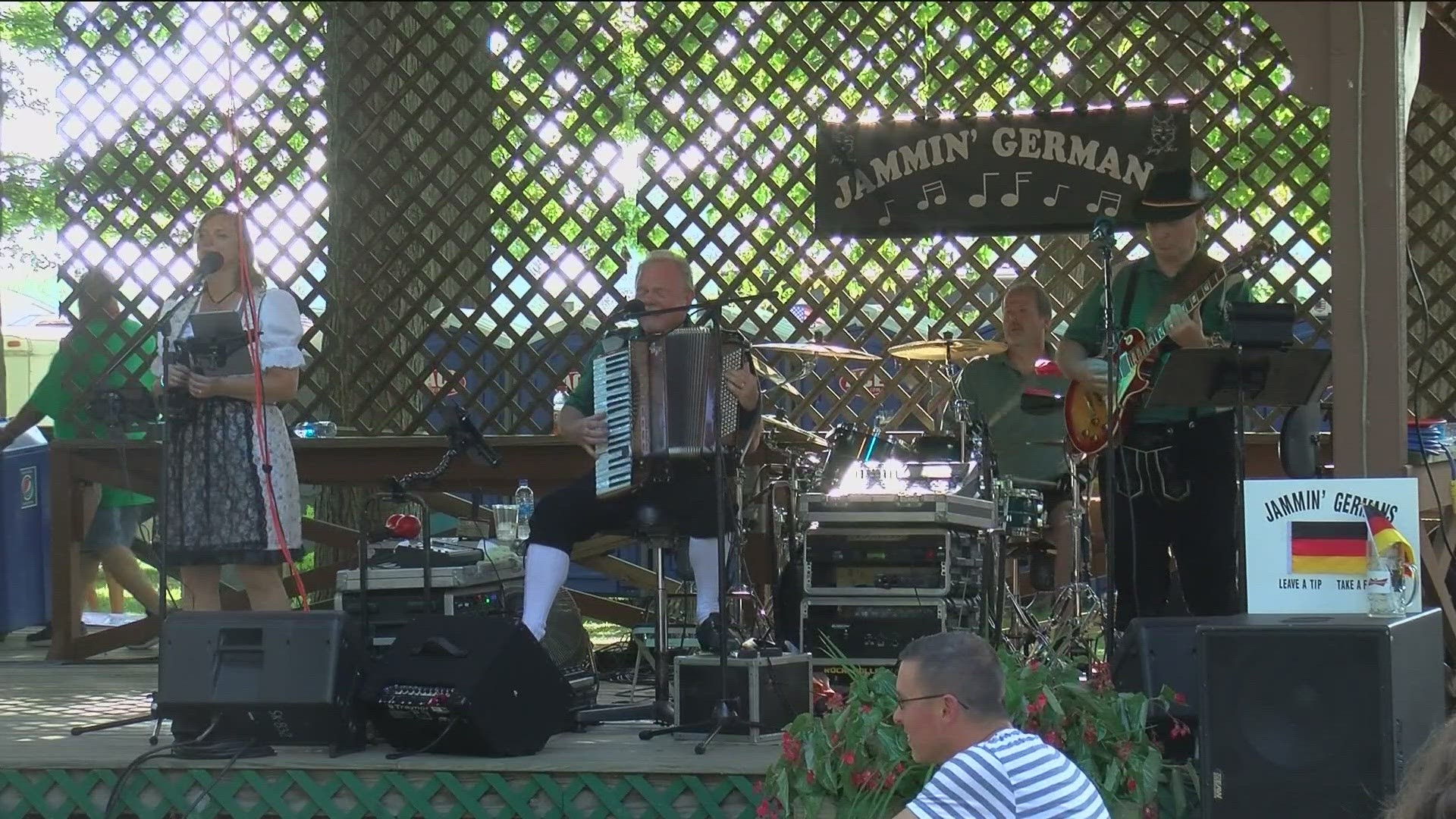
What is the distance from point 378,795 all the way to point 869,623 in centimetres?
187

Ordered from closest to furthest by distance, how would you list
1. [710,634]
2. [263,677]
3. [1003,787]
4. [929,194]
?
[1003,787], [263,677], [710,634], [929,194]

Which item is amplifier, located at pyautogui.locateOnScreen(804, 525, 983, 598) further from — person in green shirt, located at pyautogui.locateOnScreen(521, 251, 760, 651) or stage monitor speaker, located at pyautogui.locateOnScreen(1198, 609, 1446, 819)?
stage monitor speaker, located at pyautogui.locateOnScreen(1198, 609, 1446, 819)

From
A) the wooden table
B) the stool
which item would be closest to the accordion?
the stool

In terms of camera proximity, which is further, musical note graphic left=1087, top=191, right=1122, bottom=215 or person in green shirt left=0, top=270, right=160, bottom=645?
person in green shirt left=0, top=270, right=160, bottom=645

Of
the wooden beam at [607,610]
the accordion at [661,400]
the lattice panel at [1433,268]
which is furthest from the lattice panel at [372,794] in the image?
the lattice panel at [1433,268]

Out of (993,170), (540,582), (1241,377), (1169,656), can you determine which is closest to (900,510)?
(540,582)

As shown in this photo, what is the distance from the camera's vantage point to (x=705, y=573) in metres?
4.93

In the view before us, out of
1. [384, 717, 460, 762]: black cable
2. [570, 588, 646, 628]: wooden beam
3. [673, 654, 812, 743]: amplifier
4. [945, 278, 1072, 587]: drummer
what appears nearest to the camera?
[384, 717, 460, 762]: black cable

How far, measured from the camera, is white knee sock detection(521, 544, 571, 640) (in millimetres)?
4871

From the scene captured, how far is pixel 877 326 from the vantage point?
7.01m

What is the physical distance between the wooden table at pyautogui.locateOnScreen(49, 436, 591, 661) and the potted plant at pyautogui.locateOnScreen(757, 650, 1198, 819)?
3.21m

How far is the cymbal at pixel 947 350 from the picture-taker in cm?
599

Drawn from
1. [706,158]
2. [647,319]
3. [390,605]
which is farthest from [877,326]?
[390,605]

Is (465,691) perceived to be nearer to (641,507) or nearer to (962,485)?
(641,507)
